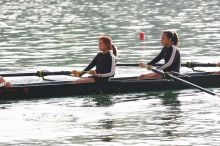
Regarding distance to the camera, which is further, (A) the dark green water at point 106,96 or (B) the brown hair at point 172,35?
(B) the brown hair at point 172,35

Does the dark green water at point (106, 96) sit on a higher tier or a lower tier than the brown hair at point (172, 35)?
lower

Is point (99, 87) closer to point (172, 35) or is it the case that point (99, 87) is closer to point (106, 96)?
point (106, 96)

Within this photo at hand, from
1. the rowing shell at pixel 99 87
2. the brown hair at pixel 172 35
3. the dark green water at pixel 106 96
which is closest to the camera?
the dark green water at pixel 106 96

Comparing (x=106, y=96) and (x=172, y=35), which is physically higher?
(x=172, y=35)

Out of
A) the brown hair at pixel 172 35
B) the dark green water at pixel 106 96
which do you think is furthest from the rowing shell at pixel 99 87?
the brown hair at pixel 172 35

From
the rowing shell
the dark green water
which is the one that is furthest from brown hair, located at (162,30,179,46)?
the dark green water

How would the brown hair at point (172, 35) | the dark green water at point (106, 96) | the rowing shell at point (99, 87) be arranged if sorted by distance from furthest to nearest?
the brown hair at point (172, 35), the rowing shell at point (99, 87), the dark green water at point (106, 96)

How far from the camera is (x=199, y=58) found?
34.7 meters

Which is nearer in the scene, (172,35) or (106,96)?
(106,96)

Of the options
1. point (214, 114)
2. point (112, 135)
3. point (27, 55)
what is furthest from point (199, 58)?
point (112, 135)

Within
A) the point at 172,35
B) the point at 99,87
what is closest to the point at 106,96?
the point at 99,87

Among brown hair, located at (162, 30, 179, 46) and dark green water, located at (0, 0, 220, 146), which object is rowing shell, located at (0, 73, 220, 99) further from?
brown hair, located at (162, 30, 179, 46)

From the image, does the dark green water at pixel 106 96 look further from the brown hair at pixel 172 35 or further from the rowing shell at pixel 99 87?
the brown hair at pixel 172 35

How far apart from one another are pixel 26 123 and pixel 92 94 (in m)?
4.55
